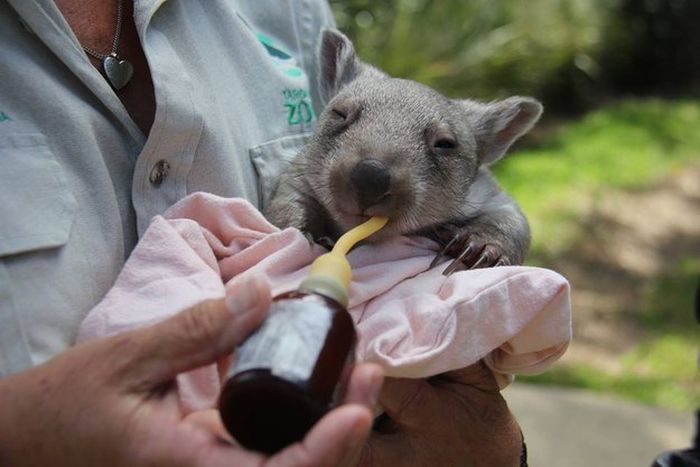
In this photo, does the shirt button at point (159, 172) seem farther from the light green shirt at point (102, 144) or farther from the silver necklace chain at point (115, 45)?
the silver necklace chain at point (115, 45)

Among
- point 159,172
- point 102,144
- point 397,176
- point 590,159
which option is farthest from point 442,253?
point 590,159

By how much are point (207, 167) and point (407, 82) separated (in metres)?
0.60

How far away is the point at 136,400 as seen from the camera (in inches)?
51.6

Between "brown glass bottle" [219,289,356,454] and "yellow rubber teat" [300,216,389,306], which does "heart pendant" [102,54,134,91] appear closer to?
"yellow rubber teat" [300,216,389,306]

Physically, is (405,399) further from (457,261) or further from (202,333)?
(202,333)

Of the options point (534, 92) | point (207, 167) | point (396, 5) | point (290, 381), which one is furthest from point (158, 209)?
point (534, 92)

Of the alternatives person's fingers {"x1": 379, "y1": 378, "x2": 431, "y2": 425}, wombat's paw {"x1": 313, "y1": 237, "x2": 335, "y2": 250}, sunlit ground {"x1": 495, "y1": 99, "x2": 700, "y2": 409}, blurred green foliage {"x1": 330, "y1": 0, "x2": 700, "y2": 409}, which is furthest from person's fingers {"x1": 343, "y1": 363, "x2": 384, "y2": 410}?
sunlit ground {"x1": 495, "y1": 99, "x2": 700, "y2": 409}

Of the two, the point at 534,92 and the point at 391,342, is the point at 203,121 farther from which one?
the point at 534,92

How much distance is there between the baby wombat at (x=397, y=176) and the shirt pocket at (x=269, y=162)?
0.07 ft

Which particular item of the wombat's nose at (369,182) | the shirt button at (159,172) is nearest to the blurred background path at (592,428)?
the wombat's nose at (369,182)

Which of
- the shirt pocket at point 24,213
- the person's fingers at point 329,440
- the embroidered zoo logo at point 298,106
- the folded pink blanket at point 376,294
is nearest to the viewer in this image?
the person's fingers at point 329,440

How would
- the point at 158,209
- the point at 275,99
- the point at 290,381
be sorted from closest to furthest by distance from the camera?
the point at 290,381, the point at 158,209, the point at 275,99

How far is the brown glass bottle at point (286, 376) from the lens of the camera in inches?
47.1

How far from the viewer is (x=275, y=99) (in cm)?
207
